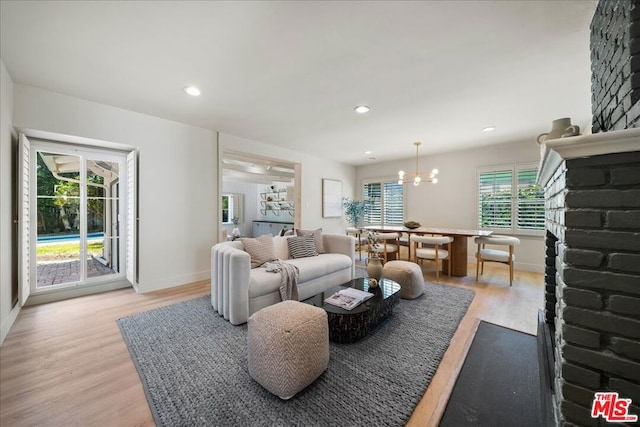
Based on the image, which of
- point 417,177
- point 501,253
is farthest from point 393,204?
point 501,253

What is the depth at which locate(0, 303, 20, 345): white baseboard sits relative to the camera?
2176 millimetres

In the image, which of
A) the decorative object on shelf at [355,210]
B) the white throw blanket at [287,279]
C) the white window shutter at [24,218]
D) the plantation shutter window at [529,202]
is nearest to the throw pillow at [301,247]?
the white throw blanket at [287,279]

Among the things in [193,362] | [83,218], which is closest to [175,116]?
[83,218]

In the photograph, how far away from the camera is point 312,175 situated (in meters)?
5.96

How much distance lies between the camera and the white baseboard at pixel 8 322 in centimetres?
218

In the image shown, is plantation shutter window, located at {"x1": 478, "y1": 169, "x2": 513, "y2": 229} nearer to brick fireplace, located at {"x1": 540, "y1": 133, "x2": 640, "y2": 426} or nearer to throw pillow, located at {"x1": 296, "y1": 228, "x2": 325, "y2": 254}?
throw pillow, located at {"x1": 296, "y1": 228, "x2": 325, "y2": 254}

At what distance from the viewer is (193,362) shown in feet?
6.13

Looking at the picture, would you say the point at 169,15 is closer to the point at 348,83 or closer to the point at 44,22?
the point at 44,22

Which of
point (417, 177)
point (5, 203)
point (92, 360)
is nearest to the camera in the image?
point (92, 360)

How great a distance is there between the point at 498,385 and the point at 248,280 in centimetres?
215

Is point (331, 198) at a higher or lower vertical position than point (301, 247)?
higher

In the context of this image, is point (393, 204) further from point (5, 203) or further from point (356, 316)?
point (5, 203)

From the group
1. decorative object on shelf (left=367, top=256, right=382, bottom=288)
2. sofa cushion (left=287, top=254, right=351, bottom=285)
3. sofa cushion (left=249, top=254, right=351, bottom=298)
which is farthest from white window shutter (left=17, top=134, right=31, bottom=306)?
decorative object on shelf (left=367, top=256, right=382, bottom=288)

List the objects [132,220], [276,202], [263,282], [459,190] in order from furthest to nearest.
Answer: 1. [276,202]
2. [459,190]
3. [132,220]
4. [263,282]
